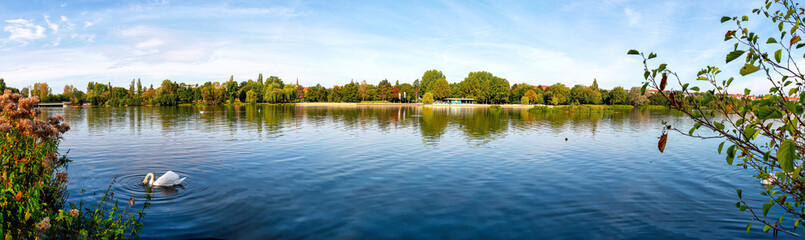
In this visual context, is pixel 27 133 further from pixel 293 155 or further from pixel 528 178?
pixel 528 178

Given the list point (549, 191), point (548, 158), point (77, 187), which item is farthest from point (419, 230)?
point (548, 158)

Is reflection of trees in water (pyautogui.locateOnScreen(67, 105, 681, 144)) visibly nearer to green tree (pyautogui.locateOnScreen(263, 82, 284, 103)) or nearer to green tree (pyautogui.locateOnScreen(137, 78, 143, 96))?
green tree (pyautogui.locateOnScreen(263, 82, 284, 103))

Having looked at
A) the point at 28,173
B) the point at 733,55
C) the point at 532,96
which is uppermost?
the point at 532,96

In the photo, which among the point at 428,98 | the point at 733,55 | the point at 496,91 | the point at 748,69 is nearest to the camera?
the point at 748,69

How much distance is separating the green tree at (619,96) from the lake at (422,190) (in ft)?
535

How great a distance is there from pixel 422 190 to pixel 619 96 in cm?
18256

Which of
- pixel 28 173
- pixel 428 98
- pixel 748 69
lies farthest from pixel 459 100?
pixel 748 69

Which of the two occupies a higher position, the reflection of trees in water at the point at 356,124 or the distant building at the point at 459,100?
the distant building at the point at 459,100

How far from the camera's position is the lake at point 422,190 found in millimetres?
10938

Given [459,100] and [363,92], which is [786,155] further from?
[363,92]

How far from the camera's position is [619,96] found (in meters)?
173

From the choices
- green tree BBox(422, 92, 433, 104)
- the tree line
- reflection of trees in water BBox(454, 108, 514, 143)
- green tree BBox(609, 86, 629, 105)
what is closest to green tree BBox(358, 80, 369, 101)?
the tree line

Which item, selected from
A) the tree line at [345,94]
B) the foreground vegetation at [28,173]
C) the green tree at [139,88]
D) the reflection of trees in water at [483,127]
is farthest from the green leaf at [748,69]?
the green tree at [139,88]

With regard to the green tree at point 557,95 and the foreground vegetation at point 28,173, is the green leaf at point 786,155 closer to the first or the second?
the foreground vegetation at point 28,173
